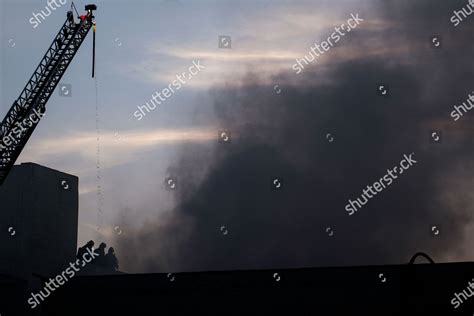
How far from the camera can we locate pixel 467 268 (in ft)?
132

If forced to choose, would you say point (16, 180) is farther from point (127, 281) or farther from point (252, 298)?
point (252, 298)

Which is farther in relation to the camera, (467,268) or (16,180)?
(16,180)

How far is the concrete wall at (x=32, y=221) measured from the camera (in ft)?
303

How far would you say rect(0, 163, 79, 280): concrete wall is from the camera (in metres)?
92.3

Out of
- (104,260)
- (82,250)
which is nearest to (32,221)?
(82,250)

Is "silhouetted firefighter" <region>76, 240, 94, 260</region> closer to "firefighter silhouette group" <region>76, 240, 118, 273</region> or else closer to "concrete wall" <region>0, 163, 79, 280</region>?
"firefighter silhouette group" <region>76, 240, 118, 273</region>

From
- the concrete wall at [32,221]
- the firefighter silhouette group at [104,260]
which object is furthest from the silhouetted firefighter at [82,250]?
the concrete wall at [32,221]

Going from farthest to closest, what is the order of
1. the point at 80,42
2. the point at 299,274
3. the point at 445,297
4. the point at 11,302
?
the point at 11,302 → the point at 80,42 → the point at 299,274 → the point at 445,297

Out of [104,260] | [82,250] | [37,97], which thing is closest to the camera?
[37,97]

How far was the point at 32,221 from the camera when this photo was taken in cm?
9412

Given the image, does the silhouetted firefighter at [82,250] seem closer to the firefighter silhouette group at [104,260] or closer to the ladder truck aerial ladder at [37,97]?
the firefighter silhouette group at [104,260]

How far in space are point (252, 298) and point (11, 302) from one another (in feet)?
164

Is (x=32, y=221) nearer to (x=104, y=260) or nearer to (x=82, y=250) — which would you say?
(x=82, y=250)

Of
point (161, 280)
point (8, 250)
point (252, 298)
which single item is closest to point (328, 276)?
point (252, 298)
